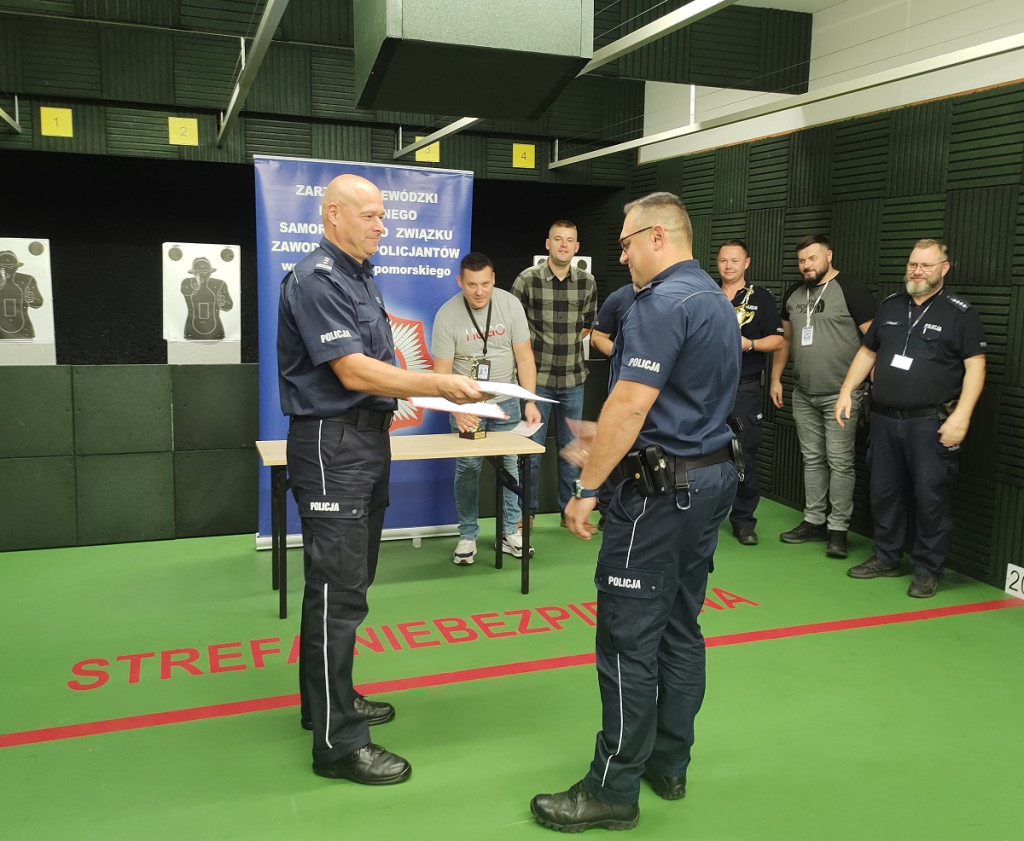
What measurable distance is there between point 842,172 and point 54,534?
5230mm

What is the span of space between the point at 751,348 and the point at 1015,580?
71.8 inches

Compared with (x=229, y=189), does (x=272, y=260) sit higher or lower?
lower

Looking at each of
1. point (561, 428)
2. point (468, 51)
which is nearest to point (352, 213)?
point (468, 51)

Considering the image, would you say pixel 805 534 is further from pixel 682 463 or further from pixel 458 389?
pixel 458 389

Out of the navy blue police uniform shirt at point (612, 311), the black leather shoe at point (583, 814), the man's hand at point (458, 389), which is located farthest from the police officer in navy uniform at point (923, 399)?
the man's hand at point (458, 389)

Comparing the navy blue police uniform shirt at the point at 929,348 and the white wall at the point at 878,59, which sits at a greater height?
the white wall at the point at 878,59

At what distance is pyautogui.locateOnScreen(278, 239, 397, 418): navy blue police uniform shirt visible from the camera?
2.35 meters

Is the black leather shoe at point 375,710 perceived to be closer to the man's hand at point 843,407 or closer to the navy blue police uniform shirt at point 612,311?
the navy blue police uniform shirt at point 612,311

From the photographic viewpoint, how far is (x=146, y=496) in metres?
4.88

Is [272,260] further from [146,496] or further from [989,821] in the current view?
[989,821]

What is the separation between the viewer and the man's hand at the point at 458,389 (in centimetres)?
236

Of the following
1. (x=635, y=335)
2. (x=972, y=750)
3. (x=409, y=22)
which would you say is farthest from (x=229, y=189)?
(x=972, y=750)

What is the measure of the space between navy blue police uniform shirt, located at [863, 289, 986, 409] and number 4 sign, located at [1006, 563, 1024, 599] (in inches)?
37.0

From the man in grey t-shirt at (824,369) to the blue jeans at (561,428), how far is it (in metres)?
1.32
